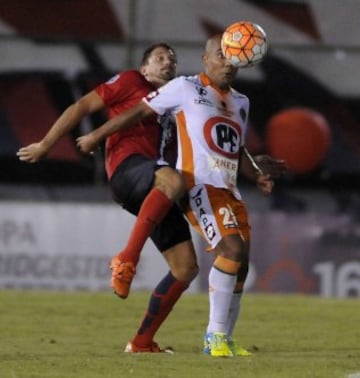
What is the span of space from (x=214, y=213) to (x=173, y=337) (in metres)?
2.52

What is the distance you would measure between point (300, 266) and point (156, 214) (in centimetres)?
999

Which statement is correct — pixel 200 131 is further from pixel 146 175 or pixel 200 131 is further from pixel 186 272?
pixel 186 272

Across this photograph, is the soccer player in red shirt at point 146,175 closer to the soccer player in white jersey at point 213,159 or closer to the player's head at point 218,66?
the soccer player in white jersey at point 213,159

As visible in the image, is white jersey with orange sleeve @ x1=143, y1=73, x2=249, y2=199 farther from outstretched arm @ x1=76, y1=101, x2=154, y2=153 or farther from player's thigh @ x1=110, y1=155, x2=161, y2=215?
player's thigh @ x1=110, y1=155, x2=161, y2=215

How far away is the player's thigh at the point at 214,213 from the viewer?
920 cm

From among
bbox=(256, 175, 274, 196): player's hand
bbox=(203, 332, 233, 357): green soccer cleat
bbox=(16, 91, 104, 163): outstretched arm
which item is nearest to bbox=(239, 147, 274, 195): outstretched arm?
bbox=(256, 175, 274, 196): player's hand

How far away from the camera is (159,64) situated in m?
9.91

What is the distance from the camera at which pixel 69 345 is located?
34.7ft

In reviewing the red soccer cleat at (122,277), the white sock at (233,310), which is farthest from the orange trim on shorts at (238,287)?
the red soccer cleat at (122,277)

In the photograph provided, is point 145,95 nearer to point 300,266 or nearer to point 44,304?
point 44,304

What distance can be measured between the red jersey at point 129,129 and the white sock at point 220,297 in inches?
41.6

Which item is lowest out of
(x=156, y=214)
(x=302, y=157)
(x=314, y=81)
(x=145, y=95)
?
(x=156, y=214)

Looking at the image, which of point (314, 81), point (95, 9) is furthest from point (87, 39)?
point (314, 81)

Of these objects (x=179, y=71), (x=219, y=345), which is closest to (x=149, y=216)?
A: (x=219, y=345)
